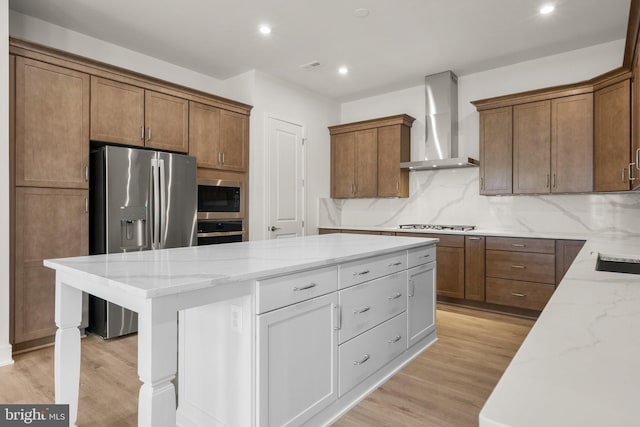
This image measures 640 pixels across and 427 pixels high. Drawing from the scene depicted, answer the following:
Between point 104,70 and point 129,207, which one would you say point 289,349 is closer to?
point 129,207

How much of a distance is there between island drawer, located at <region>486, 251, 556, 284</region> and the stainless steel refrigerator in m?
3.28

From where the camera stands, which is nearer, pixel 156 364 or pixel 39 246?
pixel 156 364

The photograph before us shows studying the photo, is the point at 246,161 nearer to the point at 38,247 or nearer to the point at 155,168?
the point at 155,168

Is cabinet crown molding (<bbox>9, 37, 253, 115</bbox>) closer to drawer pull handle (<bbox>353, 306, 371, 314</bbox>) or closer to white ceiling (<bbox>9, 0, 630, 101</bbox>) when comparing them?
white ceiling (<bbox>9, 0, 630, 101</bbox>)

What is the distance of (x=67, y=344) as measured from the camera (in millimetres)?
1792

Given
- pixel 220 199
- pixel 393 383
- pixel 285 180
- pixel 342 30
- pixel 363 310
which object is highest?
pixel 342 30

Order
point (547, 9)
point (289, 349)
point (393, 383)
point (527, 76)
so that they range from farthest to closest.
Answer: point (527, 76), point (547, 9), point (393, 383), point (289, 349)

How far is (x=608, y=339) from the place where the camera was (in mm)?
719

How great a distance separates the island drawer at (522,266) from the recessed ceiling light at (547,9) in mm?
2222

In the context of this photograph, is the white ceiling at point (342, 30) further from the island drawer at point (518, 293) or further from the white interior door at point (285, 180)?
the island drawer at point (518, 293)

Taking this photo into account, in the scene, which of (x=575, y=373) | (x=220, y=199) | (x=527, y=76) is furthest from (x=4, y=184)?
(x=527, y=76)

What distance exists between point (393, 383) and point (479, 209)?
292 cm

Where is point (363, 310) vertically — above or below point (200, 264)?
below

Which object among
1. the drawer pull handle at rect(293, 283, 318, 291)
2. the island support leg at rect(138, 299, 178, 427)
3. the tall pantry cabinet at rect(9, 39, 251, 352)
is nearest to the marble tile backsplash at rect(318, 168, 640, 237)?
the tall pantry cabinet at rect(9, 39, 251, 352)
